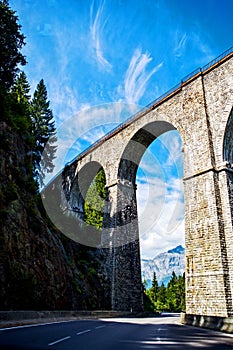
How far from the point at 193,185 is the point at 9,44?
19.4m

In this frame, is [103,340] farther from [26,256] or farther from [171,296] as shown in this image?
[171,296]

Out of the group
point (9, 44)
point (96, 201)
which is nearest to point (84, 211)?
point (96, 201)

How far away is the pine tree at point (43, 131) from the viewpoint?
39.1 m

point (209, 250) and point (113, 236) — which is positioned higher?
point (113, 236)

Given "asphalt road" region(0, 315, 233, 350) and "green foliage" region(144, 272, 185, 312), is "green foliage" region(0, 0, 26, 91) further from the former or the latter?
"green foliage" region(144, 272, 185, 312)

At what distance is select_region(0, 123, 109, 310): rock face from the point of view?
14.7m

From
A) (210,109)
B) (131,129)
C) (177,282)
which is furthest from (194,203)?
(177,282)

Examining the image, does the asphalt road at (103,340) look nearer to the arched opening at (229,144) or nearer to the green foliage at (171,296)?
the arched opening at (229,144)

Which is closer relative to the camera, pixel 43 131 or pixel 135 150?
pixel 135 150

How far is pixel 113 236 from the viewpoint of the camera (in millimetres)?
26094

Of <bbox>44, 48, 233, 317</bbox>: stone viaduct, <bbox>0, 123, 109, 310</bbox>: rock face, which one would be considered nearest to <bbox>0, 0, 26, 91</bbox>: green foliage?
<bbox>0, 123, 109, 310</bbox>: rock face

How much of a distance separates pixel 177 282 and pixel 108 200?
53.0 meters

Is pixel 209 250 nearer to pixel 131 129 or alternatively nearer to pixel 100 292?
pixel 100 292

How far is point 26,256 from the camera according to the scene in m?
16.4
